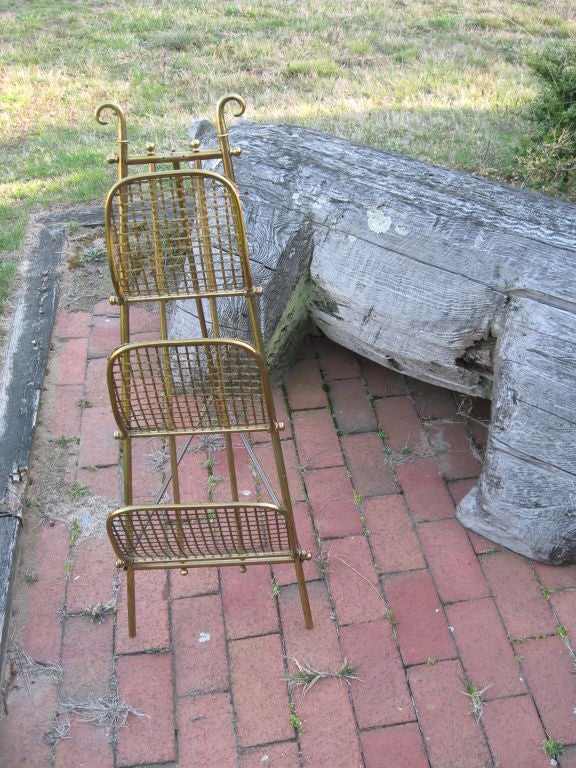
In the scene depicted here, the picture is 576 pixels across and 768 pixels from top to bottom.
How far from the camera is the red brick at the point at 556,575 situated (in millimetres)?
2574

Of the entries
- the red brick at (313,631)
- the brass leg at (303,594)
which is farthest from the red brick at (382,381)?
the brass leg at (303,594)

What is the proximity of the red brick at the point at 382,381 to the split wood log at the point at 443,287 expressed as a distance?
29cm

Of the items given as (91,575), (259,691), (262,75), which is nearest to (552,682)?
(259,691)

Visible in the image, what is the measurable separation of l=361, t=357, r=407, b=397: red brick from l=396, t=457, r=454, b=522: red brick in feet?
1.27

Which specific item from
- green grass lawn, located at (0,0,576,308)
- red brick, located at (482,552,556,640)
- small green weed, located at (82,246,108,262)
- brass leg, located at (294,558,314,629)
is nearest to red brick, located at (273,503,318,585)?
brass leg, located at (294,558,314,629)

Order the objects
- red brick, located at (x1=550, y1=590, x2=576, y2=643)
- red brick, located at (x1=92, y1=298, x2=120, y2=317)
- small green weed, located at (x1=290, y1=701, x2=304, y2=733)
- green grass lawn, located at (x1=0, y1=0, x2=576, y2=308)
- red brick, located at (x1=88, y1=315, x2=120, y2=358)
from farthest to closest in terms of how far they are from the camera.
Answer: green grass lawn, located at (x1=0, y1=0, x2=576, y2=308) → red brick, located at (x1=92, y1=298, x2=120, y2=317) → red brick, located at (x1=88, y1=315, x2=120, y2=358) → red brick, located at (x1=550, y1=590, x2=576, y2=643) → small green weed, located at (x1=290, y1=701, x2=304, y2=733)

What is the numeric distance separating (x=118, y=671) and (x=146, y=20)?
678 cm

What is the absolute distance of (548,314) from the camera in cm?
246

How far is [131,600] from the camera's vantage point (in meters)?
2.37

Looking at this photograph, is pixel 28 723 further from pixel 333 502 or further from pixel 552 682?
pixel 552 682

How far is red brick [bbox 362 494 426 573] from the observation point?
265 centimetres

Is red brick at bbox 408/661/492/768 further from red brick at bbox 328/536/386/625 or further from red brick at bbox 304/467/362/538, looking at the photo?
red brick at bbox 304/467/362/538

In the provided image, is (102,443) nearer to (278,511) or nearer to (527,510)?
(278,511)

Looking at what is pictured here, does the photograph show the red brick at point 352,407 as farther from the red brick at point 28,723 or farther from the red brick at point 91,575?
the red brick at point 28,723
